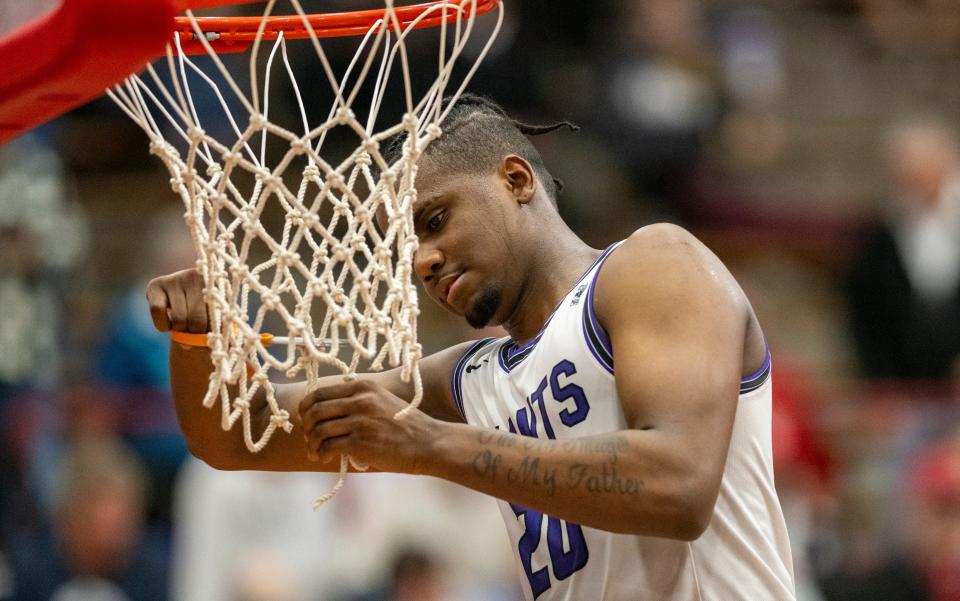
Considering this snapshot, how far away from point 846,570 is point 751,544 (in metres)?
3.35

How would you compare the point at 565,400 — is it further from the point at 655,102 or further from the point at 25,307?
the point at 655,102

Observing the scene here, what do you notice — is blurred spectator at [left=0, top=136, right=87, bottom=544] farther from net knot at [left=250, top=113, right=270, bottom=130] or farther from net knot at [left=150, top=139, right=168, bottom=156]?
net knot at [left=250, top=113, right=270, bottom=130]

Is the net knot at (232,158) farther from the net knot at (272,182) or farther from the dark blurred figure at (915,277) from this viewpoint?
the dark blurred figure at (915,277)

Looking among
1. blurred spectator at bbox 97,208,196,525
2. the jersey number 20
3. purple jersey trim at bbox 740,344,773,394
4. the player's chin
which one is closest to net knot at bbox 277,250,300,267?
the player's chin

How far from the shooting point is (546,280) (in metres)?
3.96

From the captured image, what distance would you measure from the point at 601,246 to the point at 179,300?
17.9ft

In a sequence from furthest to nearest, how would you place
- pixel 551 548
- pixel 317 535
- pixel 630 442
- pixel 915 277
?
pixel 915 277, pixel 317 535, pixel 551 548, pixel 630 442

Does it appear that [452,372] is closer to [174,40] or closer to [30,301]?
[174,40]

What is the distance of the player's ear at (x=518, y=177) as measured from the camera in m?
4.02

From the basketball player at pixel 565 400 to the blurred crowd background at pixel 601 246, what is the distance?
277 cm

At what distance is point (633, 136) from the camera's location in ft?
30.2

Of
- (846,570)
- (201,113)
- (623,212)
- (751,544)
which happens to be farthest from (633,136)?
(751,544)

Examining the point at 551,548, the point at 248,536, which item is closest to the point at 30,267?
the point at 248,536

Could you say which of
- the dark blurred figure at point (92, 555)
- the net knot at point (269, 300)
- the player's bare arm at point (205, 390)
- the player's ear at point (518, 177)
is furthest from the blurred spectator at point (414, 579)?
the net knot at point (269, 300)
